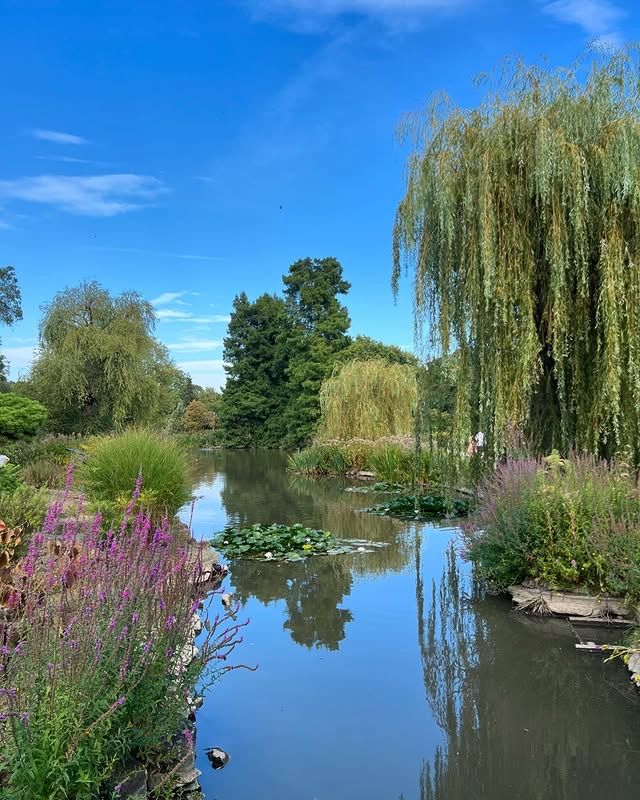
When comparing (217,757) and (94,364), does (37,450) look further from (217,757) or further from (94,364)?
(217,757)

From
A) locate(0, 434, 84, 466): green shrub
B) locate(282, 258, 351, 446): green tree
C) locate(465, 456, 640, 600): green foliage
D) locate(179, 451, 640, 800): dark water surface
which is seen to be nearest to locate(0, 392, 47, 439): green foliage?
locate(0, 434, 84, 466): green shrub

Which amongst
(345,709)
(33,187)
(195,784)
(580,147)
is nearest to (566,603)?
(345,709)

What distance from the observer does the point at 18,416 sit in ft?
50.6

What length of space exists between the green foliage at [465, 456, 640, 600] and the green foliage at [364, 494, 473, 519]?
17.3ft

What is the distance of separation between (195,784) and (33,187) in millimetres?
14239

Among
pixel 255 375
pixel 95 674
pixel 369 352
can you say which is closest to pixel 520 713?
pixel 95 674

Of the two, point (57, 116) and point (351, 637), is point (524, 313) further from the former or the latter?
point (57, 116)

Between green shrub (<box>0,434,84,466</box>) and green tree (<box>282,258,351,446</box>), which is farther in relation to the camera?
green tree (<box>282,258,351,446</box>)

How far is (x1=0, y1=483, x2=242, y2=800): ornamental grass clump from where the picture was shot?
6.73 feet

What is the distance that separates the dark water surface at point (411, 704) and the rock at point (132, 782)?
619 millimetres

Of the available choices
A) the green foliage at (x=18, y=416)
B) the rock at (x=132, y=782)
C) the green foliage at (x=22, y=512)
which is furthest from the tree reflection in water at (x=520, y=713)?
the green foliage at (x=18, y=416)

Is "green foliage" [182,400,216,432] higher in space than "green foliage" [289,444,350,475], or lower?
higher

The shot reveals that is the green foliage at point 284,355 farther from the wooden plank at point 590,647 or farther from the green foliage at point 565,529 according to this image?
the wooden plank at point 590,647

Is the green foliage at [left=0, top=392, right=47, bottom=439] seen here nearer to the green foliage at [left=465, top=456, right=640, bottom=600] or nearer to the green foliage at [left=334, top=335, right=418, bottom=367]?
the green foliage at [left=465, top=456, right=640, bottom=600]
